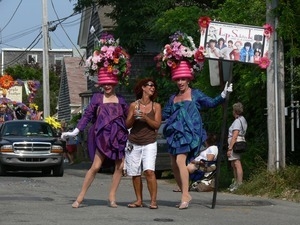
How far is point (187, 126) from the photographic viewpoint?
39.9ft

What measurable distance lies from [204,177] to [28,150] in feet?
24.5

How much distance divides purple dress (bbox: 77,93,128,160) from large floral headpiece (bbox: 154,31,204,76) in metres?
0.88

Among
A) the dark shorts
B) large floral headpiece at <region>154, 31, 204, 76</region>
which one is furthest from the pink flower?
the dark shorts

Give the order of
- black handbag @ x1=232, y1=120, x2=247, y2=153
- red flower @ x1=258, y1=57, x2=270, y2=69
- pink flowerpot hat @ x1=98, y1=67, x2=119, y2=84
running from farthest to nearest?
black handbag @ x1=232, y1=120, x2=247, y2=153, red flower @ x1=258, y1=57, x2=270, y2=69, pink flowerpot hat @ x1=98, y1=67, x2=119, y2=84

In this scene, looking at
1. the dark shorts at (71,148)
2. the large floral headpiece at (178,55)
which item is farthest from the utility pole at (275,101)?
the dark shorts at (71,148)

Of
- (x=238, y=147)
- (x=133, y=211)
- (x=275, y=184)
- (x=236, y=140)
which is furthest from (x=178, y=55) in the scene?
(x=236, y=140)

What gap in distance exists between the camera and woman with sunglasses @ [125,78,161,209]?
12.2 meters

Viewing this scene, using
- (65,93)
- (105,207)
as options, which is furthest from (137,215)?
(65,93)

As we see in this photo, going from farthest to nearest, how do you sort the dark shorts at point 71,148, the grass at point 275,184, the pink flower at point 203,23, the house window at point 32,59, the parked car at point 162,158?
the house window at point 32,59
the dark shorts at point 71,148
the parked car at point 162,158
the grass at point 275,184
the pink flower at point 203,23

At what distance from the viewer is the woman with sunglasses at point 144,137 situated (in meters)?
12.2

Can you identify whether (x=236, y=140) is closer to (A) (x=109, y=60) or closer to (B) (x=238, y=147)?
(B) (x=238, y=147)

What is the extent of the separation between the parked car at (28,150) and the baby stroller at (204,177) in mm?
7013

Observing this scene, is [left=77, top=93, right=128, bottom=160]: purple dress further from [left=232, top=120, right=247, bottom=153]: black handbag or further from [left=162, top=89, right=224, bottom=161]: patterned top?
[left=232, top=120, right=247, bottom=153]: black handbag

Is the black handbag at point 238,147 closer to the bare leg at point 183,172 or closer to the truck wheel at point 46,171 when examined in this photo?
the bare leg at point 183,172
